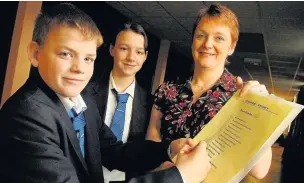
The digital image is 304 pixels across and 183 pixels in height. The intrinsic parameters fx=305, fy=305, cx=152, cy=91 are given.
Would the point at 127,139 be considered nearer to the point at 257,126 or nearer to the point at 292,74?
the point at 257,126

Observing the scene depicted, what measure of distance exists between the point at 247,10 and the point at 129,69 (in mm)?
3170

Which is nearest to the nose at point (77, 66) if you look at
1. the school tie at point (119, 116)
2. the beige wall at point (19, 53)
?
the school tie at point (119, 116)

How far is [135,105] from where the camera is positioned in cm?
174

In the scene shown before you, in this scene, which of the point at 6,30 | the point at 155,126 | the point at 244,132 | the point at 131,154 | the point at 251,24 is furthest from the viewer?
the point at 251,24

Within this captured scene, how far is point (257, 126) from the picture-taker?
64 cm

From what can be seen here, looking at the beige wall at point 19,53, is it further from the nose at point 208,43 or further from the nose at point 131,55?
the nose at point 208,43

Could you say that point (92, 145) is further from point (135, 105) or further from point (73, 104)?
point (135, 105)

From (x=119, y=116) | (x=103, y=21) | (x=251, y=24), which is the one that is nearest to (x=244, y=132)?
(x=119, y=116)

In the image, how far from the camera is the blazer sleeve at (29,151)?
66 centimetres

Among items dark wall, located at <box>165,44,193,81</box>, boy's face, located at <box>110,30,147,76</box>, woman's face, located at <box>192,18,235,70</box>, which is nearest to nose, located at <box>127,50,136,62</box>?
boy's face, located at <box>110,30,147,76</box>

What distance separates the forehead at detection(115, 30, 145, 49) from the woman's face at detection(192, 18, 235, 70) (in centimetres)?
71

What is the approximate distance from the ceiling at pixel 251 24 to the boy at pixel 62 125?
358 cm

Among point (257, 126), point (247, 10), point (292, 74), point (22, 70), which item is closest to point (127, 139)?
point (257, 126)

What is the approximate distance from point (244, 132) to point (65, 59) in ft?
1.58
